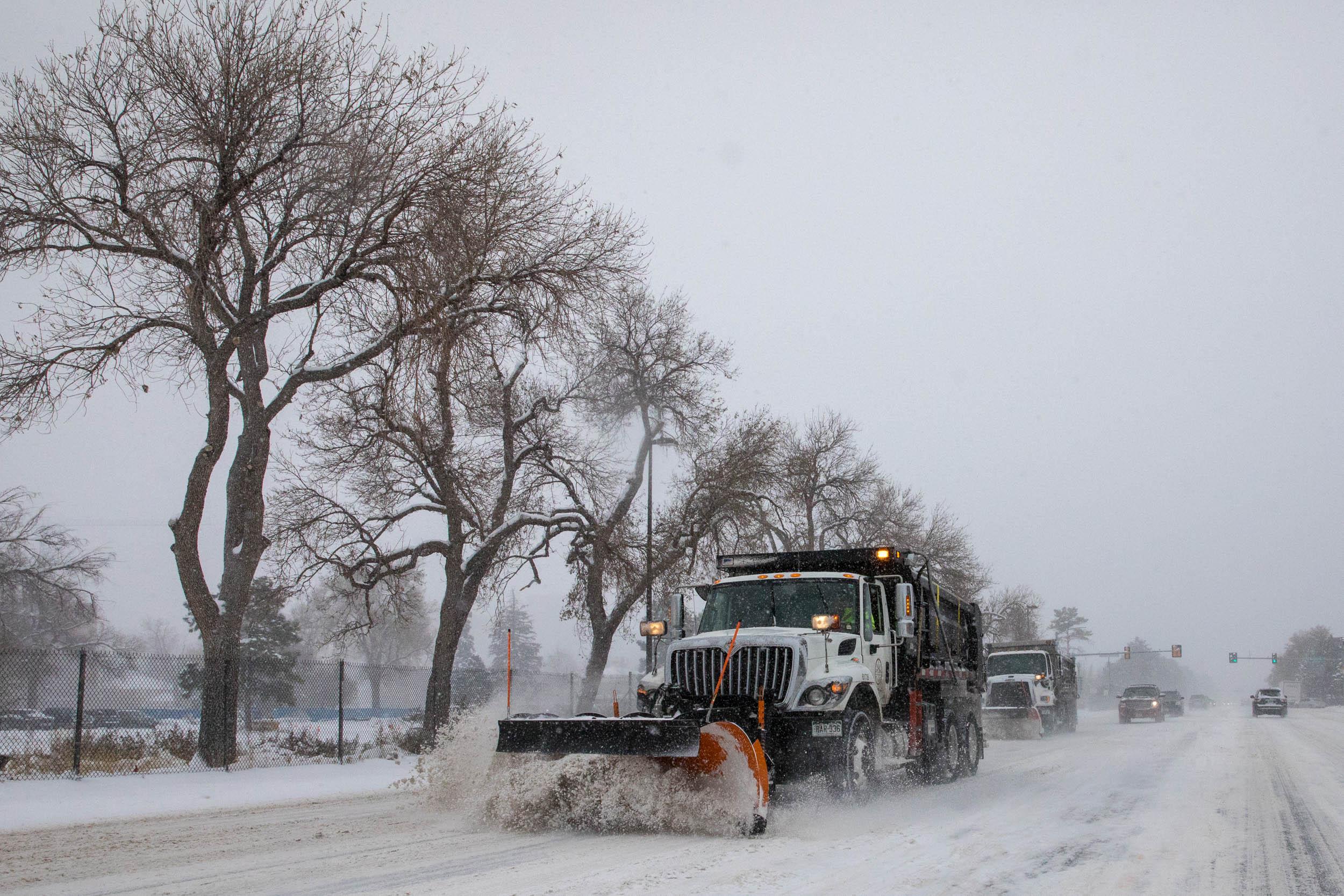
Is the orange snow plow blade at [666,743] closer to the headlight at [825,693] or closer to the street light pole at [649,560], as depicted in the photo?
the headlight at [825,693]

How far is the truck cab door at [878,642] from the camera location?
12.2 metres

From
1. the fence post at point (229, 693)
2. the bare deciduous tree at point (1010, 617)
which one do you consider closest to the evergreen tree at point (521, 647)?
the bare deciduous tree at point (1010, 617)

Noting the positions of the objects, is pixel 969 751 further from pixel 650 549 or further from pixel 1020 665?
pixel 1020 665

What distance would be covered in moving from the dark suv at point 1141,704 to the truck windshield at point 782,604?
34.6m

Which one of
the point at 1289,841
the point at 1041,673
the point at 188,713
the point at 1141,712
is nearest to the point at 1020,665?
the point at 1041,673

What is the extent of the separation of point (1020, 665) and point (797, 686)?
23999mm

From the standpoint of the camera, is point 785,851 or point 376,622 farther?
point 376,622

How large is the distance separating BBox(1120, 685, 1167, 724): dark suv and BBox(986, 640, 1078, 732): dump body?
25.8ft

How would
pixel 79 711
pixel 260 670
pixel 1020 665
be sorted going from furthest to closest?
pixel 1020 665
pixel 260 670
pixel 79 711

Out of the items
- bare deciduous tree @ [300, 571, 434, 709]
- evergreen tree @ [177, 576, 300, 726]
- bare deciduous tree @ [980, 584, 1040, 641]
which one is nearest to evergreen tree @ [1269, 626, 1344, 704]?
bare deciduous tree @ [980, 584, 1040, 641]

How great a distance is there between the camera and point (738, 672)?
36.1ft

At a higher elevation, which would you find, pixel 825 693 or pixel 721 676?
pixel 721 676

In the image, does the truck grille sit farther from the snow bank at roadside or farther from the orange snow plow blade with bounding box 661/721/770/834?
the snow bank at roadside

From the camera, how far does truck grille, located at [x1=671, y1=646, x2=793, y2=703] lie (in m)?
10.8
